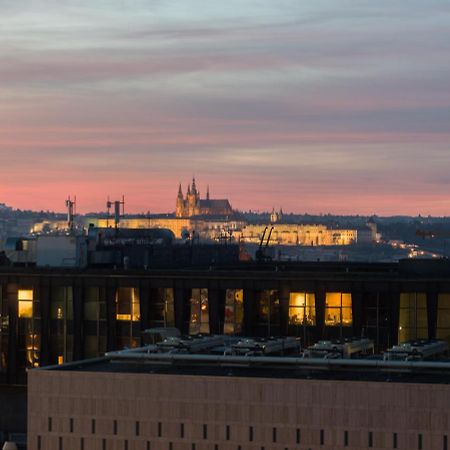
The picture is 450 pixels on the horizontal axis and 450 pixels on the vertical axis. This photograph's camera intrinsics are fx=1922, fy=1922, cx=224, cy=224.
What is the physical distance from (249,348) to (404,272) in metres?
29.1

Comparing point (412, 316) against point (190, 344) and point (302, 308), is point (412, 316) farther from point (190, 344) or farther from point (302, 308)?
point (190, 344)

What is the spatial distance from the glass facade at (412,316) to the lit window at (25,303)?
847 inches

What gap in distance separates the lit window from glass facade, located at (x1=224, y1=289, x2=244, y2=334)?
39.1 ft

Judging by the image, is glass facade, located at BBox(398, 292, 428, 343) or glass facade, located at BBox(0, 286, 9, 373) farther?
glass facade, located at BBox(0, 286, 9, 373)

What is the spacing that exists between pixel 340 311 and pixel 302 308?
218 cm

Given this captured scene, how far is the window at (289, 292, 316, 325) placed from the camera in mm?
97438

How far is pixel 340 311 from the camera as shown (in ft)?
317

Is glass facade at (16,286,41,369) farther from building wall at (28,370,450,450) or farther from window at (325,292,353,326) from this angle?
building wall at (28,370,450,450)

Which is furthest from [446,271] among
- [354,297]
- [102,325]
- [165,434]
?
[165,434]

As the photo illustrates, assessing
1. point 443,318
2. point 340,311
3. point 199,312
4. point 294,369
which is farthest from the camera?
point 199,312

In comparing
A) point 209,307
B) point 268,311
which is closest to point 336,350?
point 268,311

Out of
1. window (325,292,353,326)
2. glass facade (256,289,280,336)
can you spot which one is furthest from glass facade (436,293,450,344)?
glass facade (256,289,280,336)

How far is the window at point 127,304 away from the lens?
10188 cm

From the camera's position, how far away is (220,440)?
2778 inches
